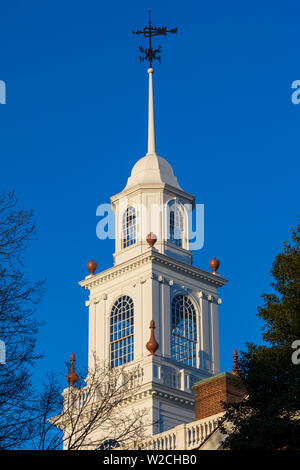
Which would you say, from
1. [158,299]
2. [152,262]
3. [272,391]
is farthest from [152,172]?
[272,391]

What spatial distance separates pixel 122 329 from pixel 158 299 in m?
2.38

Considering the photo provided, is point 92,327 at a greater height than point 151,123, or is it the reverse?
point 151,123

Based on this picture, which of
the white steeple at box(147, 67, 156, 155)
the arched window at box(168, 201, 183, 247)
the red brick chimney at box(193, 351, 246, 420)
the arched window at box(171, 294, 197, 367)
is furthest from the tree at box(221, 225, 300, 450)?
the white steeple at box(147, 67, 156, 155)

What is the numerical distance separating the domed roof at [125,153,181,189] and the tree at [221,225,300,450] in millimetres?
21588

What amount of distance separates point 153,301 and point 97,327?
3.67 meters

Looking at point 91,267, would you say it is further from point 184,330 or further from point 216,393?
point 216,393

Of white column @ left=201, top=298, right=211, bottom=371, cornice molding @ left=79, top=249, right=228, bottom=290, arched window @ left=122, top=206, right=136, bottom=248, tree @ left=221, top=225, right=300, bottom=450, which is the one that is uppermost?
arched window @ left=122, top=206, right=136, bottom=248

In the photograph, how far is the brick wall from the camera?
3519 cm

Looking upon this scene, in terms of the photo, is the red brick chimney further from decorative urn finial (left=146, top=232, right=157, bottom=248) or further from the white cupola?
the white cupola

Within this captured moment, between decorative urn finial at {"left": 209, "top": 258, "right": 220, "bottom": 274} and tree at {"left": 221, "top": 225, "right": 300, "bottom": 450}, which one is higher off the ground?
decorative urn finial at {"left": 209, "top": 258, "right": 220, "bottom": 274}

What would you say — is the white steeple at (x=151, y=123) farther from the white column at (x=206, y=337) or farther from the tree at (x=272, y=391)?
the tree at (x=272, y=391)

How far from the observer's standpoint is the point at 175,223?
55.7m

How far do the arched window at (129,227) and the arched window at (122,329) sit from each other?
3295 millimetres
